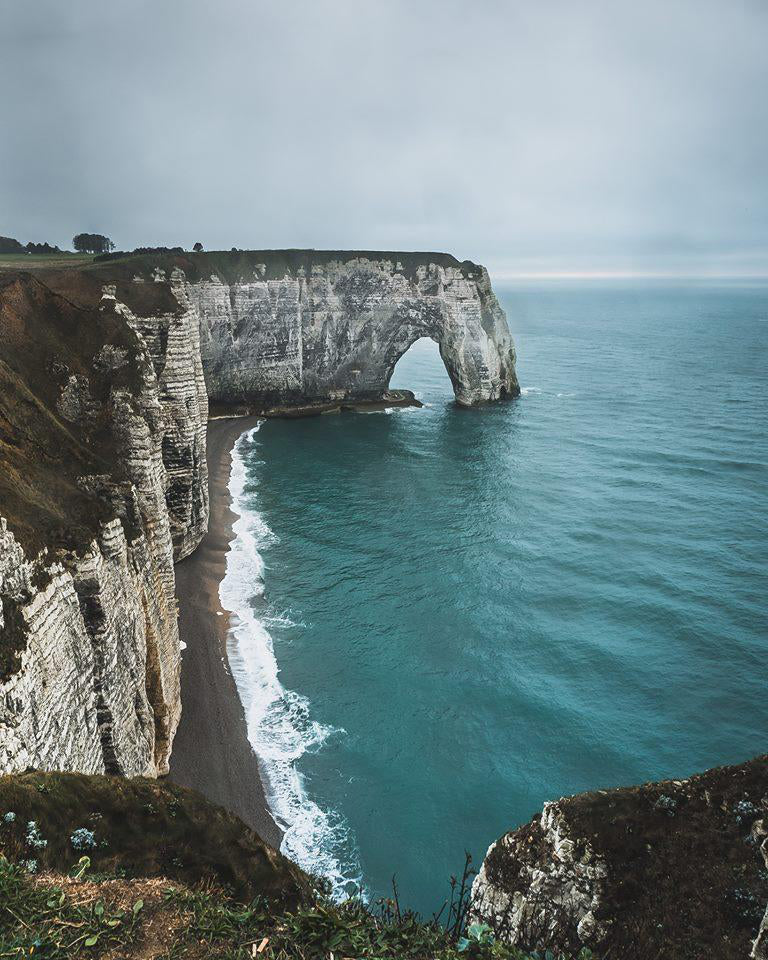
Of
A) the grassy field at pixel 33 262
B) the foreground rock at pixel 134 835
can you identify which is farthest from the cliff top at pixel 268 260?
the foreground rock at pixel 134 835

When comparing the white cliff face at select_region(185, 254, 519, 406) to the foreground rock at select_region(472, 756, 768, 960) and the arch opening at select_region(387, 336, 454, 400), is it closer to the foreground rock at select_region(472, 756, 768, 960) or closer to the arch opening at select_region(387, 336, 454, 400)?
the arch opening at select_region(387, 336, 454, 400)

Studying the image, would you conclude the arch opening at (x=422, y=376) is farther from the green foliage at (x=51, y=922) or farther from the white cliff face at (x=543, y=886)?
the green foliage at (x=51, y=922)

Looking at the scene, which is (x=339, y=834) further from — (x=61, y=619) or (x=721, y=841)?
(x=721, y=841)

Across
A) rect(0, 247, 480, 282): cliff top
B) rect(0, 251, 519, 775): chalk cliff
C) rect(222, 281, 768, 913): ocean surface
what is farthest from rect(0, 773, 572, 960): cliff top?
rect(0, 247, 480, 282): cliff top

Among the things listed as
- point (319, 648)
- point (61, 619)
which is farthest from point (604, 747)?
point (61, 619)

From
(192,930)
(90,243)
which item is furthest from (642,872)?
(90,243)

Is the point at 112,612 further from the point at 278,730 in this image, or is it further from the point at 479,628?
the point at 479,628
